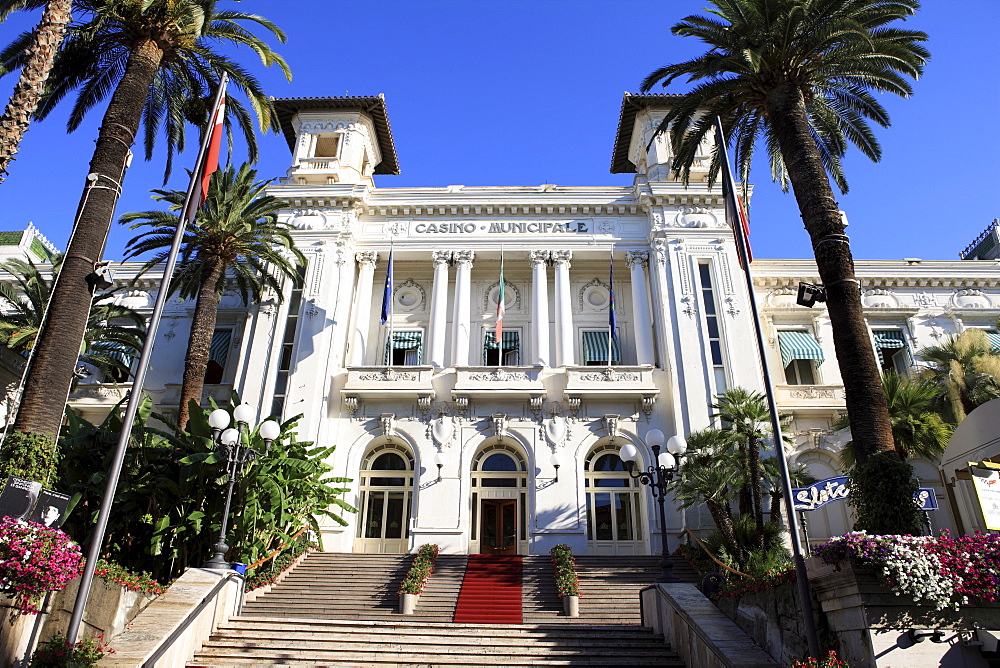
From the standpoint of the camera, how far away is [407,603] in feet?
57.7

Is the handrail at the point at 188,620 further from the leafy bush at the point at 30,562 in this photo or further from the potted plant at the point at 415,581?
the potted plant at the point at 415,581

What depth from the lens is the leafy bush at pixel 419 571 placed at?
18077 millimetres

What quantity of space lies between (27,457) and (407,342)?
18364 mm

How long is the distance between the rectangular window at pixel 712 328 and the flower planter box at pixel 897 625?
16.7 metres

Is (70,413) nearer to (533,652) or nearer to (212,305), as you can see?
(212,305)

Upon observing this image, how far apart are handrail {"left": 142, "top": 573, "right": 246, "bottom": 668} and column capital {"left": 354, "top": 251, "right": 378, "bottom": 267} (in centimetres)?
1731

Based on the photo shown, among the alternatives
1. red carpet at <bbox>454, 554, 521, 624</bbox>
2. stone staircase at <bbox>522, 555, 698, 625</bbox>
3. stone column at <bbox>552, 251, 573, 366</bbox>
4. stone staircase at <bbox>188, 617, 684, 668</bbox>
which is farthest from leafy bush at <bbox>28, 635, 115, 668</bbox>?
stone column at <bbox>552, 251, 573, 366</bbox>

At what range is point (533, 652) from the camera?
494 inches

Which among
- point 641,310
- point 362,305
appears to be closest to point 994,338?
point 641,310

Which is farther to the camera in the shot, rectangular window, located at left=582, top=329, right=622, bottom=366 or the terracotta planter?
rectangular window, located at left=582, top=329, right=622, bottom=366

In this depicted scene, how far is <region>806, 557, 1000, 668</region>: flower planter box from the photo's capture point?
29.6 feet

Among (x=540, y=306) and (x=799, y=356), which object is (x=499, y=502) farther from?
(x=799, y=356)

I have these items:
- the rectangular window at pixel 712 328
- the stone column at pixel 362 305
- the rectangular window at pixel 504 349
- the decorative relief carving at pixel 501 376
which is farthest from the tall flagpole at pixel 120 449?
the rectangular window at pixel 712 328

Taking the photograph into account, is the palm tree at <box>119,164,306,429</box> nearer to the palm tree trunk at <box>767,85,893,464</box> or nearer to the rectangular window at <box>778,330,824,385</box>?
the palm tree trunk at <box>767,85,893,464</box>
